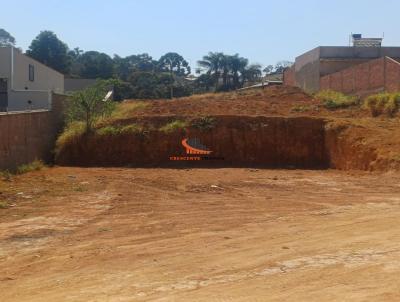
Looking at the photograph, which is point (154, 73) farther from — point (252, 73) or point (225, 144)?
point (225, 144)

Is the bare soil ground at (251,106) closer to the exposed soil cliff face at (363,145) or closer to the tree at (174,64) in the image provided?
the exposed soil cliff face at (363,145)

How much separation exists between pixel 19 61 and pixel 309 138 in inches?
853

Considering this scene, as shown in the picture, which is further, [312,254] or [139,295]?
[312,254]

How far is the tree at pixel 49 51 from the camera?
63.7 meters

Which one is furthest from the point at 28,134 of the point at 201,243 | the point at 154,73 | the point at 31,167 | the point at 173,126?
the point at 154,73

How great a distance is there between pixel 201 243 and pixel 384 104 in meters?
18.0

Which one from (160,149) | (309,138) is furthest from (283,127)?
(160,149)

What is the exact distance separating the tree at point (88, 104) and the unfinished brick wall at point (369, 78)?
14.5 metres

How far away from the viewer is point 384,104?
23.1 metres

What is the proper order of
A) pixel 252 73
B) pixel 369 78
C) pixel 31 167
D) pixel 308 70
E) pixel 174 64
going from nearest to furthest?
pixel 31 167
pixel 369 78
pixel 308 70
pixel 252 73
pixel 174 64

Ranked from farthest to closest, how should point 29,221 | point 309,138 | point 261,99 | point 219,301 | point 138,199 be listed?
point 261,99 < point 309,138 < point 138,199 < point 29,221 < point 219,301

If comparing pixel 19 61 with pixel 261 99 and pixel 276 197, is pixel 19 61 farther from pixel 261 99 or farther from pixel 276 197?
pixel 276 197

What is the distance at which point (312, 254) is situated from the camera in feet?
21.5

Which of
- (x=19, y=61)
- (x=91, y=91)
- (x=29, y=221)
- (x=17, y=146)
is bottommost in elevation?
(x=29, y=221)
